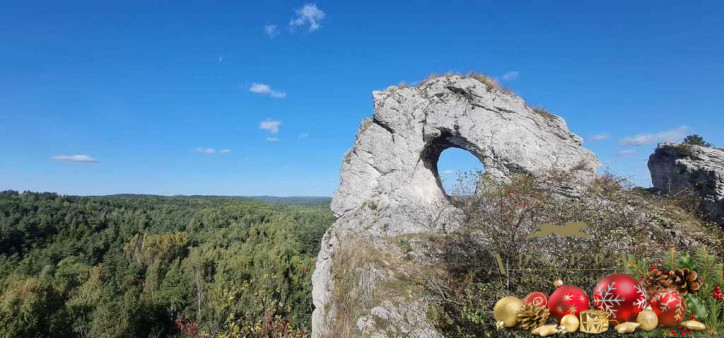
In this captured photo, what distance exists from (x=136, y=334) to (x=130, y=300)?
239cm

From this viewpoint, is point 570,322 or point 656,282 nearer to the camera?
point 570,322

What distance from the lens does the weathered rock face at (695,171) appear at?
9.05 meters

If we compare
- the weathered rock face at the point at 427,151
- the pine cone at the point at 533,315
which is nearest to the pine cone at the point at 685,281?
the pine cone at the point at 533,315

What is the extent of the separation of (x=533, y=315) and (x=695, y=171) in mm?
13190

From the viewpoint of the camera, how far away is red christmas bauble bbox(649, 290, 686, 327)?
1014 millimetres

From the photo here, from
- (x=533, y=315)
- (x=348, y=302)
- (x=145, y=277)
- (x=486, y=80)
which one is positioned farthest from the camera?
(x=145, y=277)

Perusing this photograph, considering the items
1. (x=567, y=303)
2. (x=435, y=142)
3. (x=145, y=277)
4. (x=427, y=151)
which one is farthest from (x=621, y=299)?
(x=145, y=277)

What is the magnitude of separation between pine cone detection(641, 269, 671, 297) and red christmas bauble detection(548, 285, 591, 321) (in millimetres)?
338

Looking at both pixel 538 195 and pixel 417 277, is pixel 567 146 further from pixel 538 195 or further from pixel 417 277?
pixel 417 277

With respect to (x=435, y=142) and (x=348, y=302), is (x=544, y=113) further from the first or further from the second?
(x=348, y=302)

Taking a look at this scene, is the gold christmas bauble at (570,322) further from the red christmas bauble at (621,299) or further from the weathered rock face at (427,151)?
the weathered rock face at (427,151)

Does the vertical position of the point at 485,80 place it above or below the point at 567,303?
above

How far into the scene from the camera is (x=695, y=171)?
31.7ft

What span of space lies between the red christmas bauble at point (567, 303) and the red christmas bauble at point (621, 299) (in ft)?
0.17
